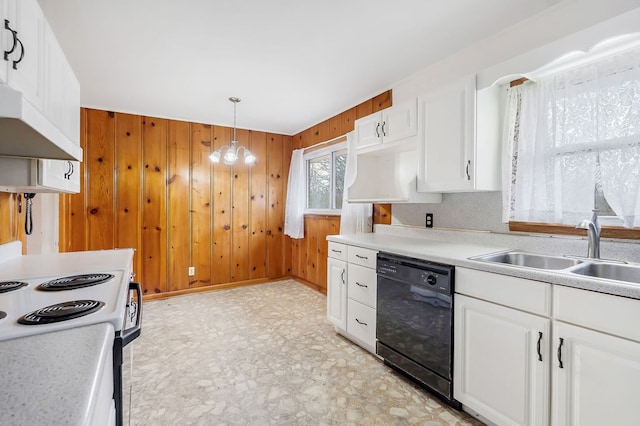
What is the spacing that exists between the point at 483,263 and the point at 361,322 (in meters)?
1.17

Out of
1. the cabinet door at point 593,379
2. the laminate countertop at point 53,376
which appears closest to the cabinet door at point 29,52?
the laminate countertop at point 53,376

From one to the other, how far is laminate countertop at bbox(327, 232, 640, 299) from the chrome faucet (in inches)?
16.5

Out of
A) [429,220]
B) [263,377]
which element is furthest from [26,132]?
[429,220]

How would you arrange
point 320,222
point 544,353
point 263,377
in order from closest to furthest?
point 544,353 → point 263,377 → point 320,222

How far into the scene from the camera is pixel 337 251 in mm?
2699

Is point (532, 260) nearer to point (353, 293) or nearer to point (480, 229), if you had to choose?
point (480, 229)

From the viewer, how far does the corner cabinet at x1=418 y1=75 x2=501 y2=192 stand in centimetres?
198

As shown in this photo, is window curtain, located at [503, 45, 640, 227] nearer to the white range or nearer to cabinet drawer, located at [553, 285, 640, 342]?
cabinet drawer, located at [553, 285, 640, 342]

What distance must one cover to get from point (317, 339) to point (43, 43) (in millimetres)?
2600

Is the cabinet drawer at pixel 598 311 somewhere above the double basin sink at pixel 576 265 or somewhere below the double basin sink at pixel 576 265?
below

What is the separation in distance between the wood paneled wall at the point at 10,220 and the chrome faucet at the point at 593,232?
131 inches

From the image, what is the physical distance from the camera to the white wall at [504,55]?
1536 millimetres

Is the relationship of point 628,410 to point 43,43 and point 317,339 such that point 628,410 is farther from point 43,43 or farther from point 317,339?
point 43,43

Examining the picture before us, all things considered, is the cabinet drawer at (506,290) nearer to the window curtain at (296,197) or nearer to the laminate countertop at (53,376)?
the laminate countertop at (53,376)
